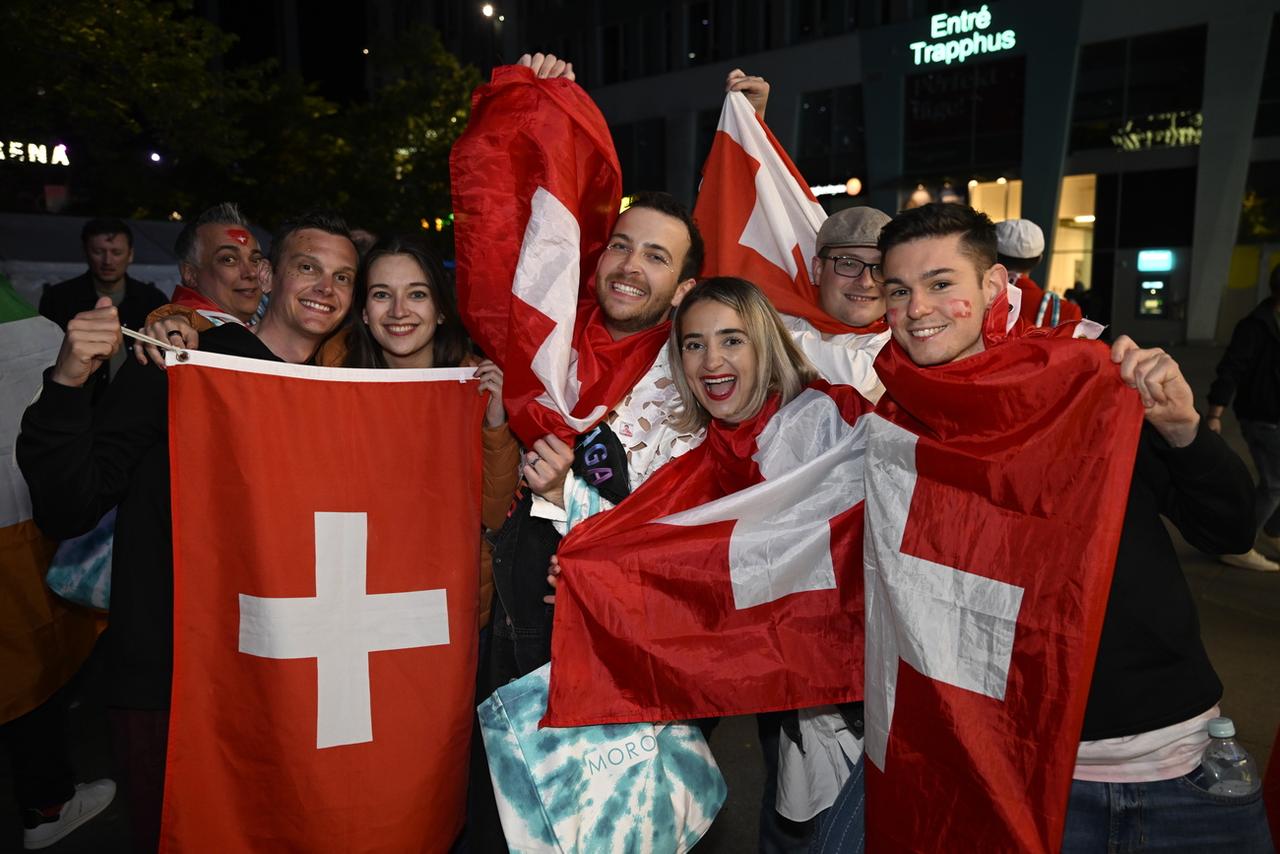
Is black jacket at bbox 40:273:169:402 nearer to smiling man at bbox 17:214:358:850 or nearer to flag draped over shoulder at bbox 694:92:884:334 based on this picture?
smiling man at bbox 17:214:358:850

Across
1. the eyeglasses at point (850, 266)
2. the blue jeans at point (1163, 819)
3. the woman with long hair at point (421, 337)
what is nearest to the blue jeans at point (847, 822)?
the blue jeans at point (1163, 819)

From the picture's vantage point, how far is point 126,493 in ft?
7.01

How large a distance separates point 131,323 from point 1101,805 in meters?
5.46

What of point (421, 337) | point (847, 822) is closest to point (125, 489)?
point (421, 337)

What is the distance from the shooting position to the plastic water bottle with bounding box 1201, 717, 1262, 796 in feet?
5.08

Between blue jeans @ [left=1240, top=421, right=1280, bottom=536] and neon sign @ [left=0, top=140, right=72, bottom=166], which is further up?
neon sign @ [left=0, top=140, right=72, bottom=166]

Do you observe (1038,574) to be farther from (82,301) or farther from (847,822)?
(82,301)

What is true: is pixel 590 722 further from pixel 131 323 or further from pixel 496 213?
pixel 131 323

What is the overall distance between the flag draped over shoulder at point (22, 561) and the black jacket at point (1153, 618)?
9.52 feet

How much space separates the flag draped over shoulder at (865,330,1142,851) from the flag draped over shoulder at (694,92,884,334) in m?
1.24

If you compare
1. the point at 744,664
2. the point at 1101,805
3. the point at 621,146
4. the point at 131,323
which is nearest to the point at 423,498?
the point at 744,664

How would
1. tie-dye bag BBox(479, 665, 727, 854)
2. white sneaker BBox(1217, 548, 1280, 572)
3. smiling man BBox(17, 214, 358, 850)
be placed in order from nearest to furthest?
1. smiling man BBox(17, 214, 358, 850)
2. tie-dye bag BBox(479, 665, 727, 854)
3. white sneaker BBox(1217, 548, 1280, 572)

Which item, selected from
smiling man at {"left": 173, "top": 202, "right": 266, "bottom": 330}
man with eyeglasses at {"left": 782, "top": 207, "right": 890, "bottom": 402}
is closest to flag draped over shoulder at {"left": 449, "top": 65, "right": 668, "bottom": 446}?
man with eyeglasses at {"left": 782, "top": 207, "right": 890, "bottom": 402}

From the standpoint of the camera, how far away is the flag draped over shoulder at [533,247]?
2.31 meters
